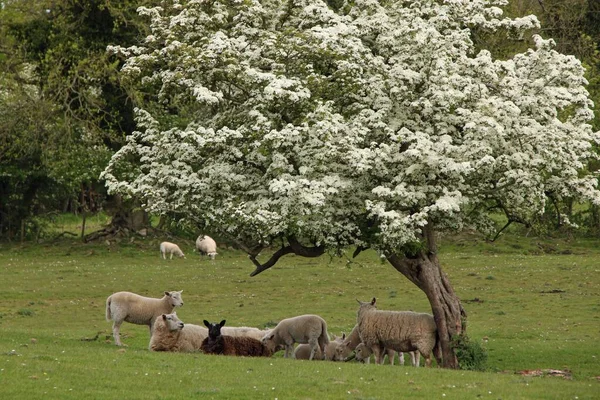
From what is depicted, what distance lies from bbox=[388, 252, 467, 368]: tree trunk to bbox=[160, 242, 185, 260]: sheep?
25.9 meters

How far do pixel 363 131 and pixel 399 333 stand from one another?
16.9 ft

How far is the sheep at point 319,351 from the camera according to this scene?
25.3m

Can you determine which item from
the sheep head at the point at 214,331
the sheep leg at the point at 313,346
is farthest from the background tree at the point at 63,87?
the sheep head at the point at 214,331

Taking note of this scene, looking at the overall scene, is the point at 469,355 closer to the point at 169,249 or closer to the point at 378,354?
the point at 378,354

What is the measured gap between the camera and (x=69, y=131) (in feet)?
155

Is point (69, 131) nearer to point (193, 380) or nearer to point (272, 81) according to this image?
point (272, 81)

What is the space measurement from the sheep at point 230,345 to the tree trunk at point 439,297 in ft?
12.4

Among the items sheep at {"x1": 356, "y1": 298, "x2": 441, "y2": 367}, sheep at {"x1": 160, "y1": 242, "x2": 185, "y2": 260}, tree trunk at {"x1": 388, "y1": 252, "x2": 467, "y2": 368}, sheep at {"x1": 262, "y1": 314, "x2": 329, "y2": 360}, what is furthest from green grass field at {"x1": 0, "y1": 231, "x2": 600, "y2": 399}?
sheep at {"x1": 262, "y1": 314, "x2": 329, "y2": 360}

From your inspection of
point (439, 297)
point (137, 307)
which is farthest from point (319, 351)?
point (137, 307)

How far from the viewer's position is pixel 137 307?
84.8 ft

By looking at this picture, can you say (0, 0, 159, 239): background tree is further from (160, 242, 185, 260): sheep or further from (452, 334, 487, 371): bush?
(452, 334, 487, 371): bush

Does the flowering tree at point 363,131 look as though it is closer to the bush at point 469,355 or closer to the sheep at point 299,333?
the bush at point 469,355

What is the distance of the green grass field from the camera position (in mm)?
18609

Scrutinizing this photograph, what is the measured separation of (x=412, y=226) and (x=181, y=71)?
20.9ft
